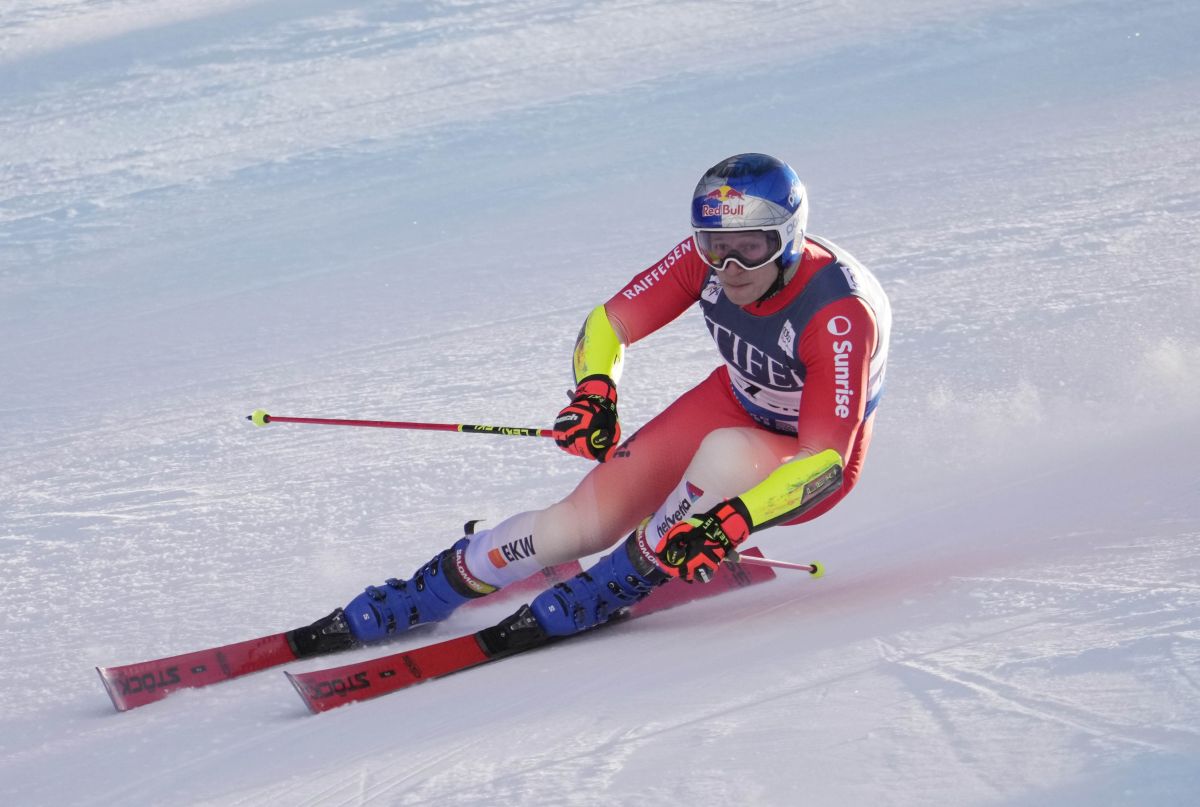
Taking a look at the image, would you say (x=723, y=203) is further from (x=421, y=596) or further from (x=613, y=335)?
(x=421, y=596)

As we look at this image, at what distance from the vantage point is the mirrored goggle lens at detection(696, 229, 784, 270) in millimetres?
3154

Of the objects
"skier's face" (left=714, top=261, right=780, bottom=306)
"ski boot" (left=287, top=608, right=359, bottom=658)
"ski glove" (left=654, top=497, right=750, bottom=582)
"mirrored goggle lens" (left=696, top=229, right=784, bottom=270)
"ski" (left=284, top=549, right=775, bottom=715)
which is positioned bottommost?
"ski" (left=284, top=549, right=775, bottom=715)

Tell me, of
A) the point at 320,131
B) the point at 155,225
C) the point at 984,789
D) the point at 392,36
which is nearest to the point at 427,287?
the point at 155,225

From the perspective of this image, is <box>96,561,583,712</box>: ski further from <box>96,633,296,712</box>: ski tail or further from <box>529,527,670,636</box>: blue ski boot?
<box>529,527,670,636</box>: blue ski boot

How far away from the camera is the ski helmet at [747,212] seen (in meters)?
3.13

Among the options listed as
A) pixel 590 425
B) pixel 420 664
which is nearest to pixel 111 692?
pixel 420 664

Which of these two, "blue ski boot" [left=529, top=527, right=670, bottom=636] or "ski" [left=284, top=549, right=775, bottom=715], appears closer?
"ski" [left=284, top=549, right=775, bottom=715]

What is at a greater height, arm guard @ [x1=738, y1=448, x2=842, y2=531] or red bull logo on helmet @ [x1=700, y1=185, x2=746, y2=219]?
red bull logo on helmet @ [x1=700, y1=185, x2=746, y2=219]

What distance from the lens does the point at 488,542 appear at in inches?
136

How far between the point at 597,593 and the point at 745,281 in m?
0.80

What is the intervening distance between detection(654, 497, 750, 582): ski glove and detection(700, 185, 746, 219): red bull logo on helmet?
626 millimetres

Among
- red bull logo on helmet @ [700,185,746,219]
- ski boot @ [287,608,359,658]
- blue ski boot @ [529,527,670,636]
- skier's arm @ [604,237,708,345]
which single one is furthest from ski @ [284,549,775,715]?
red bull logo on helmet @ [700,185,746,219]

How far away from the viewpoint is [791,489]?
10.1 ft

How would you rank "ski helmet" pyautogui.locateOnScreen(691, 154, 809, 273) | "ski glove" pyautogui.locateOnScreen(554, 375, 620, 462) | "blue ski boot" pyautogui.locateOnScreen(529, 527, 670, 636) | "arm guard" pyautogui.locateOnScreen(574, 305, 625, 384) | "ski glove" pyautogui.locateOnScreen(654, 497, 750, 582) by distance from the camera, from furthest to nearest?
1. "arm guard" pyautogui.locateOnScreen(574, 305, 625, 384)
2. "ski glove" pyautogui.locateOnScreen(554, 375, 620, 462)
3. "blue ski boot" pyautogui.locateOnScreen(529, 527, 670, 636)
4. "ski helmet" pyautogui.locateOnScreen(691, 154, 809, 273)
5. "ski glove" pyautogui.locateOnScreen(654, 497, 750, 582)
